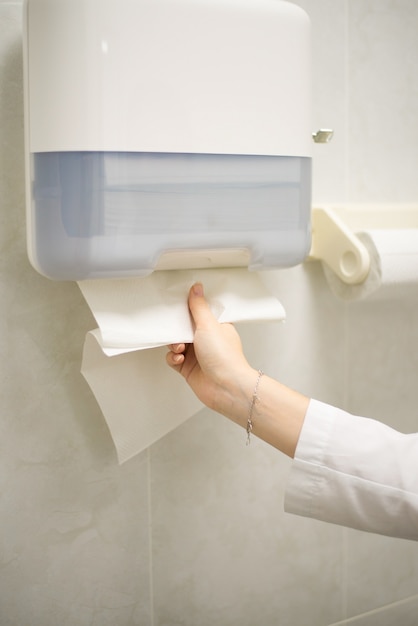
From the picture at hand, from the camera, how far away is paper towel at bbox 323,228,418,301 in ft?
2.99

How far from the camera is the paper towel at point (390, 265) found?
2.99 ft

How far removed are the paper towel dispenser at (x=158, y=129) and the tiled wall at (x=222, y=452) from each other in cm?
16

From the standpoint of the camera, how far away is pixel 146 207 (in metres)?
0.73

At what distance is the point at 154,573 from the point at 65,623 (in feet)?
0.46

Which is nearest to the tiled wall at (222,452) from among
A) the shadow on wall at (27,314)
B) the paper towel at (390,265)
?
the shadow on wall at (27,314)

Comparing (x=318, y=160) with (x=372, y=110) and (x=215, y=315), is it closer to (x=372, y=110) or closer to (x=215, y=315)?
(x=372, y=110)

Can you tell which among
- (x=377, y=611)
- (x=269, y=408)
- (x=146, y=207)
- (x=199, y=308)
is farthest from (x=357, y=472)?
(x=377, y=611)

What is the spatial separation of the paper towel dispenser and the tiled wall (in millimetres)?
156

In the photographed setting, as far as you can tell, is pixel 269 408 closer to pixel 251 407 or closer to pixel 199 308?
pixel 251 407

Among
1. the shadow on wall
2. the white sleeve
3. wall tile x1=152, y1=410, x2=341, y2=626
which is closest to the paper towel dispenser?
the shadow on wall

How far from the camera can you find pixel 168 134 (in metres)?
0.73

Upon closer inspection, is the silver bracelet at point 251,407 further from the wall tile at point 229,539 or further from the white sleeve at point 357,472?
the wall tile at point 229,539

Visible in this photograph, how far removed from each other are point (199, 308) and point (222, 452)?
318 millimetres

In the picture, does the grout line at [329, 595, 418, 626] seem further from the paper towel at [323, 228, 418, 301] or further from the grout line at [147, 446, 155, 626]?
the paper towel at [323, 228, 418, 301]
